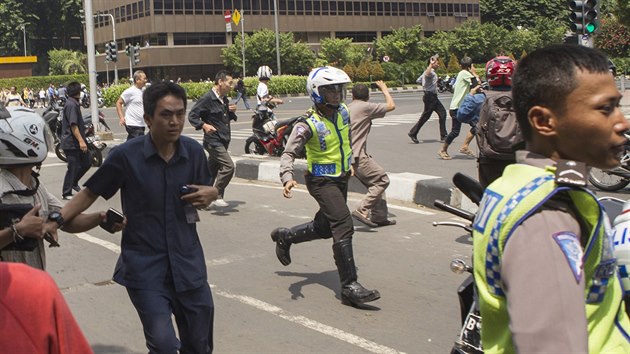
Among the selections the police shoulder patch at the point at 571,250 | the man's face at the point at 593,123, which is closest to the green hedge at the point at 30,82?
the man's face at the point at 593,123

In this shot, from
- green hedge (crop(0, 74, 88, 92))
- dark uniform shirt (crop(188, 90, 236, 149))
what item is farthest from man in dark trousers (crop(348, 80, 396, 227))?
green hedge (crop(0, 74, 88, 92))

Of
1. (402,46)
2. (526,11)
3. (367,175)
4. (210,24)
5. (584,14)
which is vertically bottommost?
(367,175)

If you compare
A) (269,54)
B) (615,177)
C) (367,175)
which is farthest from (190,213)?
(269,54)

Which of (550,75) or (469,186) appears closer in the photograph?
(550,75)

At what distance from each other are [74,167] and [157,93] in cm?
783

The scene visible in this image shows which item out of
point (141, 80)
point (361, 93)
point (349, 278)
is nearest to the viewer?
point (349, 278)

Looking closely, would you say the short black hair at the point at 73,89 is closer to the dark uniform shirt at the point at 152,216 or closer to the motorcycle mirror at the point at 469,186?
the dark uniform shirt at the point at 152,216

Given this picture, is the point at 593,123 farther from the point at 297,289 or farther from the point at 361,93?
the point at 361,93

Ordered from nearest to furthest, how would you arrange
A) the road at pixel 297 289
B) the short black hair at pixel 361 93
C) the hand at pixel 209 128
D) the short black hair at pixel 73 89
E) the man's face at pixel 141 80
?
the road at pixel 297 289
the short black hair at pixel 361 93
the hand at pixel 209 128
the short black hair at pixel 73 89
the man's face at pixel 141 80

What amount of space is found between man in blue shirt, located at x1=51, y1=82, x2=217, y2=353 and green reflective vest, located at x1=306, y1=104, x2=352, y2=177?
214cm

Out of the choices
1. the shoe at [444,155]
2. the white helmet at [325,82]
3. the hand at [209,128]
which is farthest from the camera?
the shoe at [444,155]

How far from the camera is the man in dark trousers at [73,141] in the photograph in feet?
37.3

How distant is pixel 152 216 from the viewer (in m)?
3.83

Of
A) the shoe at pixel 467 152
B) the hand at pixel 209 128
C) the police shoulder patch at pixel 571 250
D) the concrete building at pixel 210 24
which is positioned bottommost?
the shoe at pixel 467 152
